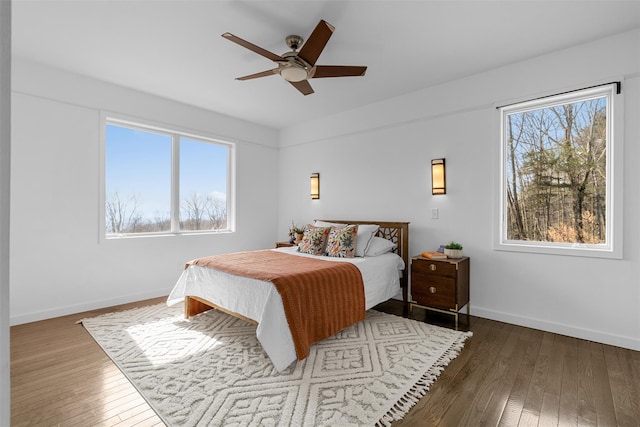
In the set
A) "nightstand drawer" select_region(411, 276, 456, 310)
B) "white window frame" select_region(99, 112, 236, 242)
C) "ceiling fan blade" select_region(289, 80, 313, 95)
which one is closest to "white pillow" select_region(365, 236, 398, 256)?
"nightstand drawer" select_region(411, 276, 456, 310)

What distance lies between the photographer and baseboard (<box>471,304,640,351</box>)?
2.72 metres

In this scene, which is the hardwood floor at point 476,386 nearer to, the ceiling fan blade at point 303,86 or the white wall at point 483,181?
the white wall at point 483,181

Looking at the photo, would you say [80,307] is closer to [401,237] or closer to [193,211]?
[193,211]

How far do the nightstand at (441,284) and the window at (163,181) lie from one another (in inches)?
128

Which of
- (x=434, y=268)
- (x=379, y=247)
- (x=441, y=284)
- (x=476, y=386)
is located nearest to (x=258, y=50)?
(x=379, y=247)

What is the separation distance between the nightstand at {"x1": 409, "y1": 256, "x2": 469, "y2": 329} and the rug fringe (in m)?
0.52

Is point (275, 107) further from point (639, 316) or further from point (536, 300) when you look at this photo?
point (639, 316)

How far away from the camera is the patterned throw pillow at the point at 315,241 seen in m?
3.87

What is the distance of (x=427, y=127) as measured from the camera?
3.94 metres

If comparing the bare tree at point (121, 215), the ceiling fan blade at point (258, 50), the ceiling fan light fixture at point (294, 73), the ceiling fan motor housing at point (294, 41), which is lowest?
the bare tree at point (121, 215)

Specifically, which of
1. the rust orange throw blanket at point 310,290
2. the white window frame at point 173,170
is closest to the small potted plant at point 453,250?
the rust orange throw blanket at point 310,290

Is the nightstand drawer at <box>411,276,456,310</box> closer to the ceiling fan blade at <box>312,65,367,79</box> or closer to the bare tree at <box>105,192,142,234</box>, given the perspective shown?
the ceiling fan blade at <box>312,65,367,79</box>

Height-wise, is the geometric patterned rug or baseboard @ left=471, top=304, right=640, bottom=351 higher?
baseboard @ left=471, top=304, right=640, bottom=351

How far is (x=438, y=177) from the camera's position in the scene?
379 cm
